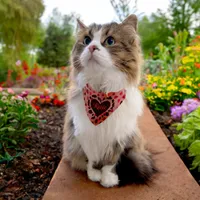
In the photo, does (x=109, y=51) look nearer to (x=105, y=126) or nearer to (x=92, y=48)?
(x=92, y=48)

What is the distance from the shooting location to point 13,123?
8.45 feet

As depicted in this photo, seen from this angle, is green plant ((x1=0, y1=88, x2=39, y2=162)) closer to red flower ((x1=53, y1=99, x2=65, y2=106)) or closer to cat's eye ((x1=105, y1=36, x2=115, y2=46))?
cat's eye ((x1=105, y1=36, x2=115, y2=46))

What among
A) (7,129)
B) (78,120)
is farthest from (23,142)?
(78,120)

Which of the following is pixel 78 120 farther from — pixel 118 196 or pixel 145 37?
pixel 145 37

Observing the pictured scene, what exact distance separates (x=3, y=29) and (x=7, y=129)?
6860 millimetres

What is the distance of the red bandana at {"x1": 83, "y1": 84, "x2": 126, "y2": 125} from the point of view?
73.3 inches

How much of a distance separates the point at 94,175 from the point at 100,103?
0.58 meters

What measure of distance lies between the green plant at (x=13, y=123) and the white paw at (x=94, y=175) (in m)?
0.78

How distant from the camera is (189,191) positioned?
72.7 inches

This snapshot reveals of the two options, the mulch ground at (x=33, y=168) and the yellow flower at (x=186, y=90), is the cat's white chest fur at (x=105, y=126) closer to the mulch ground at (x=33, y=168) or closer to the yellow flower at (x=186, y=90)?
the mulch ground at (x=33, y=168)

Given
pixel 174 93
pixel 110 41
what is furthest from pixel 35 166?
pixel 174 93

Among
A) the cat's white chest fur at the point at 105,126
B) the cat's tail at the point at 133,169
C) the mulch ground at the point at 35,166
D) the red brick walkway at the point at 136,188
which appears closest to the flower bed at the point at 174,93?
the mulch ground at the point at 35,166

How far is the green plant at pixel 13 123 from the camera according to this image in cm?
245

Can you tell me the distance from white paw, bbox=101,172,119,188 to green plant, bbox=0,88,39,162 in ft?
3.04
